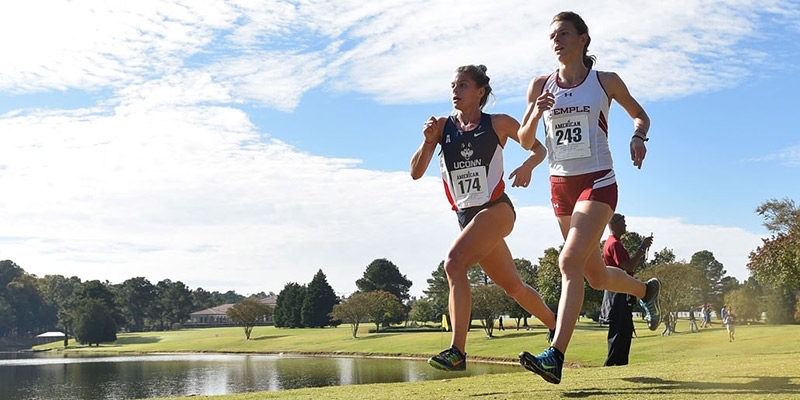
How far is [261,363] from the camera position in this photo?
2393 inches

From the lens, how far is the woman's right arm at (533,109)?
223 inches

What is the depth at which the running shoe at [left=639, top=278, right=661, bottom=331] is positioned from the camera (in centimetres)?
802

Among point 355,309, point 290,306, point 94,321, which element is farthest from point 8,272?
point 355,309

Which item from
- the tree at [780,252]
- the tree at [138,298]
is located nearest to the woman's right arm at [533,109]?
the tree at [780,252]

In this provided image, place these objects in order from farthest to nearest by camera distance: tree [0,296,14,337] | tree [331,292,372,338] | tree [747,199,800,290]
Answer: tree [0,296,14,337] → tree [331,292,372,338] → tree [747,199,800,290]

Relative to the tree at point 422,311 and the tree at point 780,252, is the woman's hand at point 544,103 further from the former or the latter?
the tree at point 422,311

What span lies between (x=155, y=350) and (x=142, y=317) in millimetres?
78570

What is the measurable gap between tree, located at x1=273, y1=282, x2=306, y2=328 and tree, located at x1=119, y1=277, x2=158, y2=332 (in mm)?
50496

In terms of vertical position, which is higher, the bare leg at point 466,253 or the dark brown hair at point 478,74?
the dark brown hair at point 478,74

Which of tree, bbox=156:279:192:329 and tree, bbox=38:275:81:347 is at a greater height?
tree, bbox=38:275:81:347

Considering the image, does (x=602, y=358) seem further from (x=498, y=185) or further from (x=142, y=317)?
(x=142, y=317)

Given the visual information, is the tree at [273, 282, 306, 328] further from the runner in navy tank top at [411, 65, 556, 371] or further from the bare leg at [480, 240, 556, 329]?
the runner in navy tank top at [411, 65, 556, 371]

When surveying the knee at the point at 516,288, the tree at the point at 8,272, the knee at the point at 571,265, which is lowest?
the knee at the point at 516,288

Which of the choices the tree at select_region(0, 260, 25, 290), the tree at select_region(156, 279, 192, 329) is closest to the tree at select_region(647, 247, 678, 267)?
the tree at select_region(156, 279, 192, 329)
